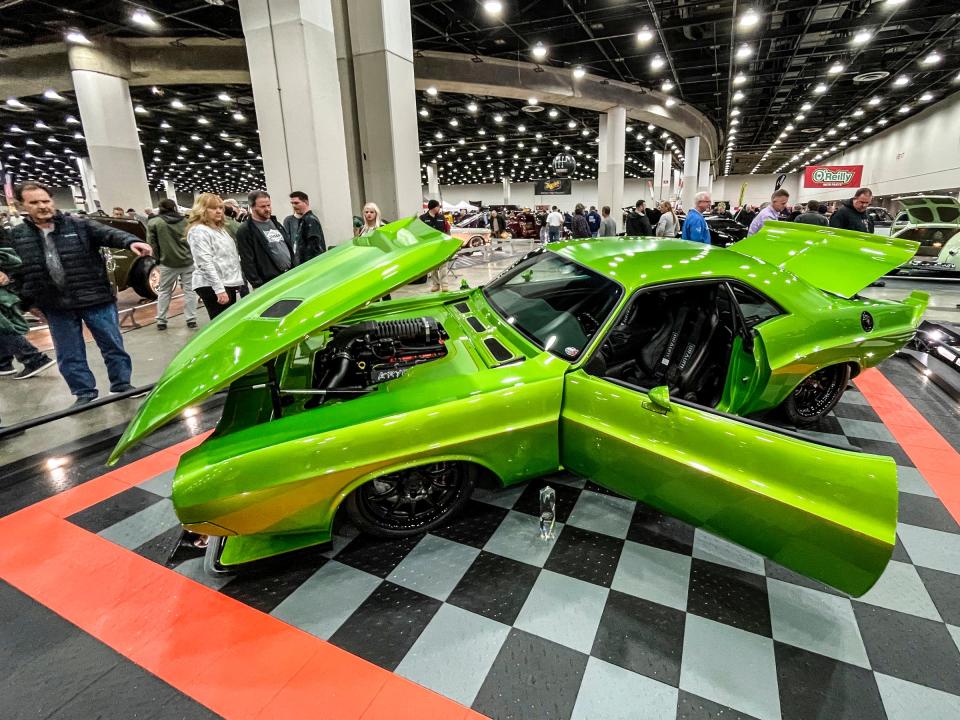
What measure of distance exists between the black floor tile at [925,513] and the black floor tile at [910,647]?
0.69 m

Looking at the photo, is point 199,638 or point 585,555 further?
point 585,555

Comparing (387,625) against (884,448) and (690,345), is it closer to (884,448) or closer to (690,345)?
(690,345)

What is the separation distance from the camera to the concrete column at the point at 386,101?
6500 millimetres

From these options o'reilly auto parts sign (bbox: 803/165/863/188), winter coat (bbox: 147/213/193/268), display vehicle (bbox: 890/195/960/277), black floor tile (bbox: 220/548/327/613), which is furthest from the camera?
o'reilly auto parts sign (bbox: 803/165/863/188)

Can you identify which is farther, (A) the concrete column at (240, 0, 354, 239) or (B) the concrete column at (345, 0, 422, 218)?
(B) the concrete column at (345, 0, 422, 218)

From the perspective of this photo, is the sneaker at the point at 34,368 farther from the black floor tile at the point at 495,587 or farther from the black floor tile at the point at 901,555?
the black floor tile at the point at 901,555

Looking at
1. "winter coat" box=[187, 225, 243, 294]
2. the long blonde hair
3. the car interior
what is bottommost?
the car interior

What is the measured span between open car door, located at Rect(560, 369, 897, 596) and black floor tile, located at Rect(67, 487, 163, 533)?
2278mm

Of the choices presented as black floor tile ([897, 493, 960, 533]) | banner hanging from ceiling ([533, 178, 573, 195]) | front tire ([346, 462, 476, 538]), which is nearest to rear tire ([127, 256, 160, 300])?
front tire ([346, 462, 476, 538])

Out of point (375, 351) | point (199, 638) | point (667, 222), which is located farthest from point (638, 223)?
point (199, 638)

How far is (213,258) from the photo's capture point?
12.8 feet

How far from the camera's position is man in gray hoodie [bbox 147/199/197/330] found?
5270 millimetres

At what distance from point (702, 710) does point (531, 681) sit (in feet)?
1.73

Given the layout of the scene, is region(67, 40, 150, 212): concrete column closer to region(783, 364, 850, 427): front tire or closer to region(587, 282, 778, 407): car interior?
region(587, 282, 778, 407): car interior
